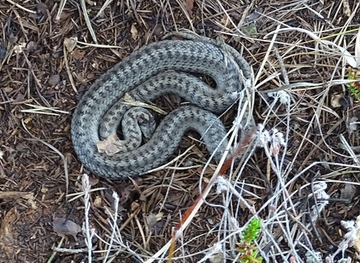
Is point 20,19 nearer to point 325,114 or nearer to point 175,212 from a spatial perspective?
point 175,212

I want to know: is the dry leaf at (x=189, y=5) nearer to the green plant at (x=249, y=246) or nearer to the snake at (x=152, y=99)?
the snake at (x=152, y=99)

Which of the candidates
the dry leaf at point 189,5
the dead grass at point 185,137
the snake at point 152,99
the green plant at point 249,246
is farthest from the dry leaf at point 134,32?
the green plant at point 249,246

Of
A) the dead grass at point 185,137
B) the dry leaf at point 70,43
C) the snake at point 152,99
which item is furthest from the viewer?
the dry leaf at point 70,43

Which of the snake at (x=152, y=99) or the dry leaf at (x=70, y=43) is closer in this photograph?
the snake at (x=152, y=99)

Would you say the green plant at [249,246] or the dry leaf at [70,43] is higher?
the dry leaf at [70,43]

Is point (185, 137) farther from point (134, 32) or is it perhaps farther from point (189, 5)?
point (189, 5)

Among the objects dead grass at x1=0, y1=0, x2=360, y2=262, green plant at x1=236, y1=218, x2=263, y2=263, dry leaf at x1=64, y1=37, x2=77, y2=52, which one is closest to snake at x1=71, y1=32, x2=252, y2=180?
dead grass at x1=0, y1=0, x2=360, y2=262

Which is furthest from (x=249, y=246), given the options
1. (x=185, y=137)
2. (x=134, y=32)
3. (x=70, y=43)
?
(x=70, y=43)
